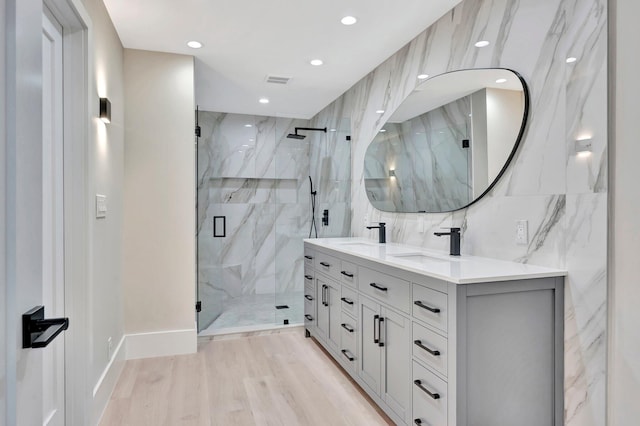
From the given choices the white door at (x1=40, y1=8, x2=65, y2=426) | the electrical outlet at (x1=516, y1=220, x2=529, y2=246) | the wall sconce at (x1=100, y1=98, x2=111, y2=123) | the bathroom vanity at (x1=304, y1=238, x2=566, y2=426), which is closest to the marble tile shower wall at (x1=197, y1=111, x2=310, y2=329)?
the wall sconce at (x1=100, y1=98, x2=111, y2=123)

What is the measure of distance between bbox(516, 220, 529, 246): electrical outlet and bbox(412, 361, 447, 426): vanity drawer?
826 millimetres

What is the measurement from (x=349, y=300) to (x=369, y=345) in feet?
1.27

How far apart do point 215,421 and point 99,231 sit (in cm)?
134

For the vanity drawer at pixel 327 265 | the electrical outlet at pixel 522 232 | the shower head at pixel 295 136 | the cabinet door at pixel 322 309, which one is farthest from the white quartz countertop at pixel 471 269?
the shower head at pixel 295 136

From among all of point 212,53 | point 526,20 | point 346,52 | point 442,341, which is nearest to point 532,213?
point 442,341

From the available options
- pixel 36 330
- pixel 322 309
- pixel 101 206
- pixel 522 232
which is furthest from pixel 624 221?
pixel 101 206

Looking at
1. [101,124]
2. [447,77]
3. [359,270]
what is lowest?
[359,270]

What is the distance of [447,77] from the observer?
8.52 feet

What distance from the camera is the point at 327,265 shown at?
10.5ft

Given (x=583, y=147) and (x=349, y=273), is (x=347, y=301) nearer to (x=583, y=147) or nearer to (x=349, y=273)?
(x=349, y=273)

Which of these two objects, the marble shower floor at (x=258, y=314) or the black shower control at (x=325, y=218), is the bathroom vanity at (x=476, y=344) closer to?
the marble shower floor at (x=258, y=314)

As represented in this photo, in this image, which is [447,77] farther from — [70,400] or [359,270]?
[70,400]

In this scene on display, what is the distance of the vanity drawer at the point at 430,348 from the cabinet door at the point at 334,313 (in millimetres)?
1046

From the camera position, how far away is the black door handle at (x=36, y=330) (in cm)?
83
